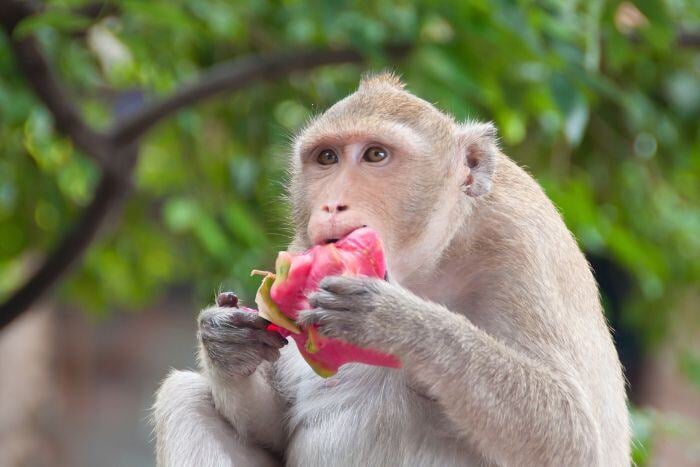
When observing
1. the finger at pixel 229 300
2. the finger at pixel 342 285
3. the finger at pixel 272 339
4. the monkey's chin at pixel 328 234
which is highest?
the monkey's chin at pixel 328 234

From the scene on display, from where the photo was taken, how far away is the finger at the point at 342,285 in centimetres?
355

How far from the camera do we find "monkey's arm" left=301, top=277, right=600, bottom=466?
364cm

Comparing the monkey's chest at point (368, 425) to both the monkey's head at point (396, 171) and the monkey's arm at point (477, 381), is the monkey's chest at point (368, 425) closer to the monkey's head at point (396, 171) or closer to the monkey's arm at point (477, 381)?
the monkey's arm at point (477, 381)

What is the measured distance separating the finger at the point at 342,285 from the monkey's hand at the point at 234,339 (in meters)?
0.53

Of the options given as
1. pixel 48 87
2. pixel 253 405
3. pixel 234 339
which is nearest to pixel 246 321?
pixel 234 339

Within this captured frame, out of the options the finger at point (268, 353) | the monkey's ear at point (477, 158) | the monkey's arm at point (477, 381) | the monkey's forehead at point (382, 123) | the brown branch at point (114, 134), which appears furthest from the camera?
the brown branch at point (114, 134)

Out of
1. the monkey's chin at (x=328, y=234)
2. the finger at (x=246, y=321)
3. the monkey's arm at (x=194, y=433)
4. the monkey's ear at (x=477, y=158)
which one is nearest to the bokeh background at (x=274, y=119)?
the monkey's ear at (x=477, y=158)

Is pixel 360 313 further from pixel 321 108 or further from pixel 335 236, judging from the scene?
pixel 321 108

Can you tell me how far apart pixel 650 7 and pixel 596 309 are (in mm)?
1415

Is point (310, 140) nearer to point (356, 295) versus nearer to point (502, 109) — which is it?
point (356, 295)

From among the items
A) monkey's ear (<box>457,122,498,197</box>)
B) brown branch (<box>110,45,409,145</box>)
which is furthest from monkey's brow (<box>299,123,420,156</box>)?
brown branch (<box>110,45,409,145</box>)

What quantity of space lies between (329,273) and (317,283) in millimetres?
51

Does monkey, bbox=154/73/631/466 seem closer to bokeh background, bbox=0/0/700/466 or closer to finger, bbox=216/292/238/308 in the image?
finger, bbox=216/292/238/308

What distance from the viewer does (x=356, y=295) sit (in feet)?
11.8
